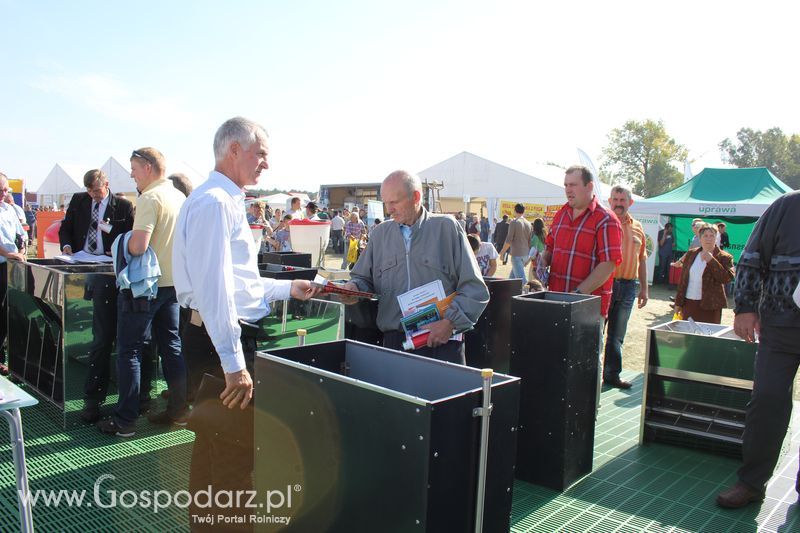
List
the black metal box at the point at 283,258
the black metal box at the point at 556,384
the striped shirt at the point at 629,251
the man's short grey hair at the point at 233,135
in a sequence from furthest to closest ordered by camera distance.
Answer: the black metal box at the point at 283,258 → the striped shirt at the point at 629,251 → the black metal box at the point at 556,384 → the man's short grey hair at the point at 233,135

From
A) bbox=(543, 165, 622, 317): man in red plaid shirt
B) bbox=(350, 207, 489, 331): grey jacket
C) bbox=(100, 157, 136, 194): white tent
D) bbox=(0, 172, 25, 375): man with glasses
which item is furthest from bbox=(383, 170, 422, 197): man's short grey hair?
bbox=(100, 157, 136, 194): white tent

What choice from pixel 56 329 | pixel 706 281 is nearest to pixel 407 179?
pixel 56 329

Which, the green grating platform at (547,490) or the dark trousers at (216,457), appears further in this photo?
the green grating platform at (547,490)

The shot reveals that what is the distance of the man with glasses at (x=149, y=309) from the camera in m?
3.86

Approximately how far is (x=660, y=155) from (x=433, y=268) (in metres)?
70.2

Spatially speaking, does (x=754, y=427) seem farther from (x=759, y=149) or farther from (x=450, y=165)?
(x=759, y=149)

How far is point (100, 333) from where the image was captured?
4277mm

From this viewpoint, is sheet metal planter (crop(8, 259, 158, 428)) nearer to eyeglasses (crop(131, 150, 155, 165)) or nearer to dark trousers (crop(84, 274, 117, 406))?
dark trousers (crop(84, 274, 117, 406))

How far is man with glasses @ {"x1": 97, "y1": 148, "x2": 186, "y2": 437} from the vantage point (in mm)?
3855

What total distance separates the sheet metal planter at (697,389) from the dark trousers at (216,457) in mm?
3160

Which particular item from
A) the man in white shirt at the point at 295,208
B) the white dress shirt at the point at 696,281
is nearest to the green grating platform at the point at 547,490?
the white dress shirt at the point at 696,281

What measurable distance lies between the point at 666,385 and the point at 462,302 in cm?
225

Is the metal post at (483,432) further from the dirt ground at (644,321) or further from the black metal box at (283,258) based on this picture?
the black metal box at (283,258)

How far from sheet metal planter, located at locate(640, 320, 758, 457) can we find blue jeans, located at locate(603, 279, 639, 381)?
1271mm
